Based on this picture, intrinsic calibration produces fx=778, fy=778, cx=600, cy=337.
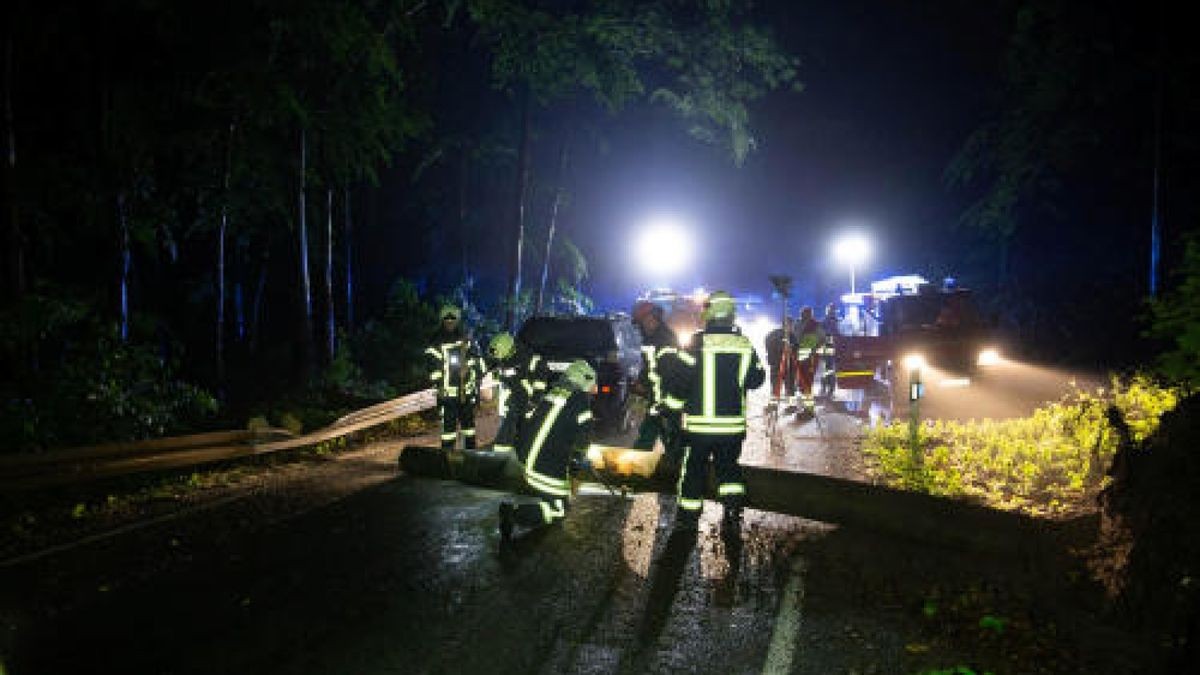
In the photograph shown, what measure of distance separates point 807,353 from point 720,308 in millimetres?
7124

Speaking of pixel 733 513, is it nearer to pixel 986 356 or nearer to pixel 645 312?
pixel 645 312

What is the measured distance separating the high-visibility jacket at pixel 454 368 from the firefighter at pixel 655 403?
2189 millimetres

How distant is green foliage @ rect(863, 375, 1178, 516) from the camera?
25.3 ft

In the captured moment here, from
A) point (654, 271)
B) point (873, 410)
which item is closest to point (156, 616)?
point (873, 410)

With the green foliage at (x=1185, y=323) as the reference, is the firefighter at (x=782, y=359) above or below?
below

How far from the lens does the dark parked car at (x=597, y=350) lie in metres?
11.8

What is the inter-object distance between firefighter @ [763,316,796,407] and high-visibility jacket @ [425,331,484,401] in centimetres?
554

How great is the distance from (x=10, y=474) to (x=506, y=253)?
81.7ft

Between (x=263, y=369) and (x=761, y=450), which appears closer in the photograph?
(x=761, y=450)

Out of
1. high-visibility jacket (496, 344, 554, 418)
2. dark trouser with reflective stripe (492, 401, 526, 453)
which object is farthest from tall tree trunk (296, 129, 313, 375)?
dark trouser with reflective stripe (492, 401, 526, 453)

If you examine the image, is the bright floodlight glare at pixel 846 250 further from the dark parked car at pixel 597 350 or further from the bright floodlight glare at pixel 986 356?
the dark parked car at pixel 597 350

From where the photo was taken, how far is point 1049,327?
910 inches

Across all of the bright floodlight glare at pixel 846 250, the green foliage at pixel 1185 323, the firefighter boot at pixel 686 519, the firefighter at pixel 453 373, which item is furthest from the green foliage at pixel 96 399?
the bright floodlight glare at pixel 846 250

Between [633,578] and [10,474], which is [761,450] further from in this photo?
[10,474]
